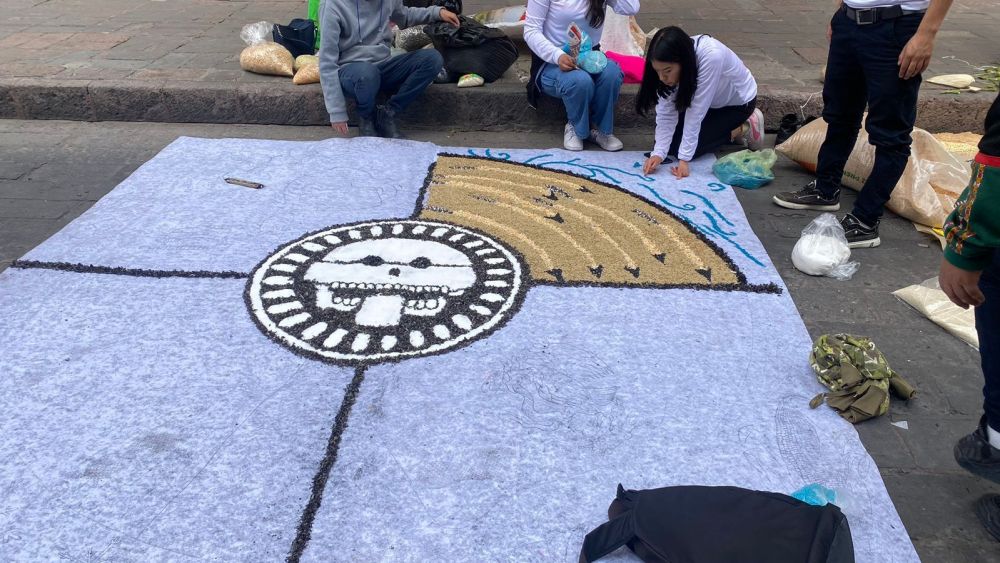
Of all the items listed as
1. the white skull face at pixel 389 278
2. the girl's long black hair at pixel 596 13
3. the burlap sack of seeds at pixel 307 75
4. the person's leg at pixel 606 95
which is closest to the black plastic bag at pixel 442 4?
the burlap sack of seeds at pixel 307 75

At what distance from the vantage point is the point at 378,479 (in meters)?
2.01

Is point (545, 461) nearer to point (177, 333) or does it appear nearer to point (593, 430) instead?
point (593, 430)

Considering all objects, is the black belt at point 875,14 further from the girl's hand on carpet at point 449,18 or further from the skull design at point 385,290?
the girl's hand on carpet at point 449,18

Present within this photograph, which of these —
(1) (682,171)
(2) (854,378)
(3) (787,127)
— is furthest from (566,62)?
(2) (854,378)

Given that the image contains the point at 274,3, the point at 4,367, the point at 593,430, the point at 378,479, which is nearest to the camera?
the point at 378,479

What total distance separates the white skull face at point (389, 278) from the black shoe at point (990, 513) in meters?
1.74

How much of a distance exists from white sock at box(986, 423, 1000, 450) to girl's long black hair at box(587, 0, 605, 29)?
113 inches

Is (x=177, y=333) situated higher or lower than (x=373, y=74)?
lower

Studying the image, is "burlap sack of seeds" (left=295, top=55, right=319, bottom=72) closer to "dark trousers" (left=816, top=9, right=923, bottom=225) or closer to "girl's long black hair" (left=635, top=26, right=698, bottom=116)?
"girl's long black hair" (left=635, top=26, right=698, bottom=116)

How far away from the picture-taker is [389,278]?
2895 mm

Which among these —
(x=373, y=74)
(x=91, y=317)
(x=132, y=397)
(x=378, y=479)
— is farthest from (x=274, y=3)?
(x=378, y=479)

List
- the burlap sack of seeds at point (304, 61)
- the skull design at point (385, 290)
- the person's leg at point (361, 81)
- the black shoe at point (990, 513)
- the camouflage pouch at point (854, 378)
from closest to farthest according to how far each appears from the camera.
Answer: the black shoe at point (990, 513)
the camouflage pouch at point (854, 378)
the skull design at point (385, 290)
the person's leg at point (361, 81)
the burlap sack of seeds at point (304, 61)

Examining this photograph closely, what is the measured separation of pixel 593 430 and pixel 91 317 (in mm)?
1813

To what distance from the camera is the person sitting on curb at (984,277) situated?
5.35ft
